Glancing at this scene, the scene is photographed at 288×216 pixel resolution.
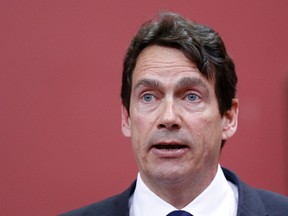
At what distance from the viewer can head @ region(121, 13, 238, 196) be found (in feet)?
3.66

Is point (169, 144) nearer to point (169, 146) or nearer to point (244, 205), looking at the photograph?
point (169, 146)

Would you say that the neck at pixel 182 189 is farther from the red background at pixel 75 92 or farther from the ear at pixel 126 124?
the red background at pixel 75 92

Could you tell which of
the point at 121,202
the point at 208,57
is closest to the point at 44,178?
the point at 121,202

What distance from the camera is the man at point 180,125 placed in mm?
1119

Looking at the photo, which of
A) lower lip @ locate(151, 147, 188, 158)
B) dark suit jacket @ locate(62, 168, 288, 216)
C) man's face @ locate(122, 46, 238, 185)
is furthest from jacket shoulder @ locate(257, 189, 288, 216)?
lower lip @ locate(151, 147, 188, 158)

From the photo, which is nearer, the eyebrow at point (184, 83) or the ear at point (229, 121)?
the eyebrow at point (184, 83)

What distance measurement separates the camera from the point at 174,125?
1100 mm

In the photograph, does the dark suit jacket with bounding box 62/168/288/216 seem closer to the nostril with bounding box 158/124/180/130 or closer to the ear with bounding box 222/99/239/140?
the ear with bounding box 222/99/239/140

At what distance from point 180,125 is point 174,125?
0.01 m

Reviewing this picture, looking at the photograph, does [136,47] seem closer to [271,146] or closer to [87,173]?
[87,173]

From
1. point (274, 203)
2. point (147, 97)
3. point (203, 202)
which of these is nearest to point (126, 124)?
point (147, 97)

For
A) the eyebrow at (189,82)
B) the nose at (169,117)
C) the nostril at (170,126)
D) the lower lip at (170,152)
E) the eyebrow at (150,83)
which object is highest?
the eyebrow at (189,82)

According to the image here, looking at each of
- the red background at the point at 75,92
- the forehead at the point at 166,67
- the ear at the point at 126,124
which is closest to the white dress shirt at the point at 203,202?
the ear at the point at 126,124

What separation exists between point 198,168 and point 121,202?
0.63ft
